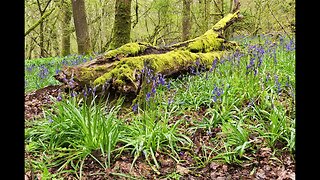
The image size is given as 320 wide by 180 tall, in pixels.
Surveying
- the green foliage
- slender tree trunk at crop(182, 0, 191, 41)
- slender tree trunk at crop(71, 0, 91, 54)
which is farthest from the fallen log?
slender tree trunk at crop(182, 0, 191, 41)

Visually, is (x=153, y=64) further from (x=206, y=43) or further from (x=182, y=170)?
(x=206, y=43)

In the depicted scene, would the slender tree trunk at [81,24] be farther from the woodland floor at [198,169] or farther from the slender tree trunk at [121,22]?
the woodland floor at [198,169]

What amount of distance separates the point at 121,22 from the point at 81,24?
362cm

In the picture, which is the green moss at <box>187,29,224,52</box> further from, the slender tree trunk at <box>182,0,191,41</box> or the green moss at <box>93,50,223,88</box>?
the slender tree trunk at <box>182,0,191,41</box>

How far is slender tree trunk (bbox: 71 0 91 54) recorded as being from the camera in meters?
10.3

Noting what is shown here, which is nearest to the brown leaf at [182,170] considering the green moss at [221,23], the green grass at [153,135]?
the green grass at [153,135]

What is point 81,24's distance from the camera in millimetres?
10438

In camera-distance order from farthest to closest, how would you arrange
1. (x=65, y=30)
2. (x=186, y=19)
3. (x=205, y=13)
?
(x=65, y=30), (x=205, y=13), (x=186, y=19)

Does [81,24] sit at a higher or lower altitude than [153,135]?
higher

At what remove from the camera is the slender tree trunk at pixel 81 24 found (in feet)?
33.7

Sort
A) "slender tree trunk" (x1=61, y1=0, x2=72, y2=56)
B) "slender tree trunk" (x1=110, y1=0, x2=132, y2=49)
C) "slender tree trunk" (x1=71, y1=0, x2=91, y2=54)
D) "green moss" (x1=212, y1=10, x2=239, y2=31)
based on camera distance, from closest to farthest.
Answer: "slender tree trunk" (x1=110, y1=0, x2=132, y2=49) → "green moss" (x1=212, y1=10, x2=239, y2=31) → "slender tree trunk" (x1=71, y1=0, x2=91, y2=54) → "slender tree trunk" (x1=61, y1=0, x2=72, y2=56)

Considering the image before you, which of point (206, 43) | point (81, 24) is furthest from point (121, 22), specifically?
point (81, 24)

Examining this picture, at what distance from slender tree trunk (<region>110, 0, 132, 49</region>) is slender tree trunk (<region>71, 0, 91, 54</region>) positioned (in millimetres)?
3477
